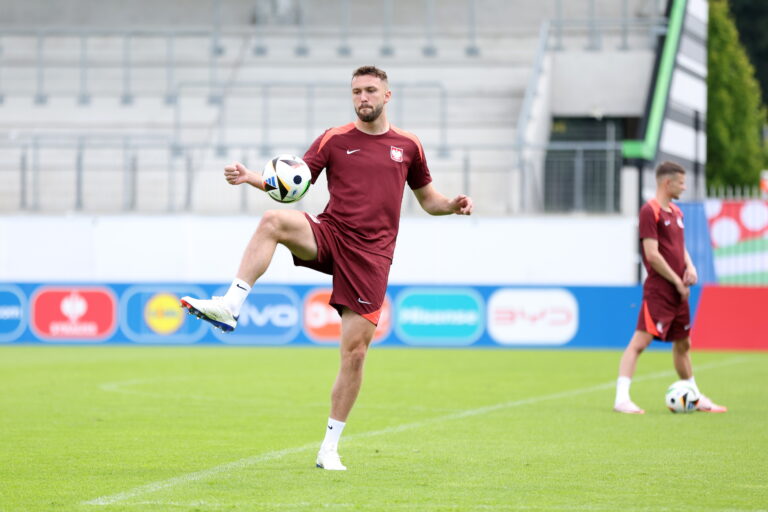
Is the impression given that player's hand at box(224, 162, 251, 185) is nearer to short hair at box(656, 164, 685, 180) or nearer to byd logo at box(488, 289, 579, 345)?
short hair at box(656, 164, 685, 180)

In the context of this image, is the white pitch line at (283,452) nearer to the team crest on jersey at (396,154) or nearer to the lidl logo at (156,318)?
the team crest on jersey at (396,154)

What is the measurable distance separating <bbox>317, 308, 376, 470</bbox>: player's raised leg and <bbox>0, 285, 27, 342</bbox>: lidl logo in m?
16.4

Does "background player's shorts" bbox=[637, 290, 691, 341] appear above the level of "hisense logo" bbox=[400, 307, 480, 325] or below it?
above

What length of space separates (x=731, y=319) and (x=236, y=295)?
17.2m

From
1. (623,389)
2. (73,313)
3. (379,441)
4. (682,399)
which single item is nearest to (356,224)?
(379,441)

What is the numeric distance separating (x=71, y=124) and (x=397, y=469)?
24224mm

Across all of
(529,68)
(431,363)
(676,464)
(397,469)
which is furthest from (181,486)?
(529,68)

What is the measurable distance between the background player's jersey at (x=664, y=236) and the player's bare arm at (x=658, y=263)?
5cm

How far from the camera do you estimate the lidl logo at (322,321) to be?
23.2 m

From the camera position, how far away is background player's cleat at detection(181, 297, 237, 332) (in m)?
7.30

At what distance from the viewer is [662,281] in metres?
12.3

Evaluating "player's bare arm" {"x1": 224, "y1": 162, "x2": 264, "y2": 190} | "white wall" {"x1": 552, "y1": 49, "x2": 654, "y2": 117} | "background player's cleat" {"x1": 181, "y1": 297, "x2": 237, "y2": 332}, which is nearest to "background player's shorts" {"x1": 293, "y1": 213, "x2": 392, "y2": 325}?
"player's bare arm" {"x1": 224, "y1": 162, "x2": 264, "y2": 190}

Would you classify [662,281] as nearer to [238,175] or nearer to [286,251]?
[238,175]

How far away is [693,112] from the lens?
33.5 metres
